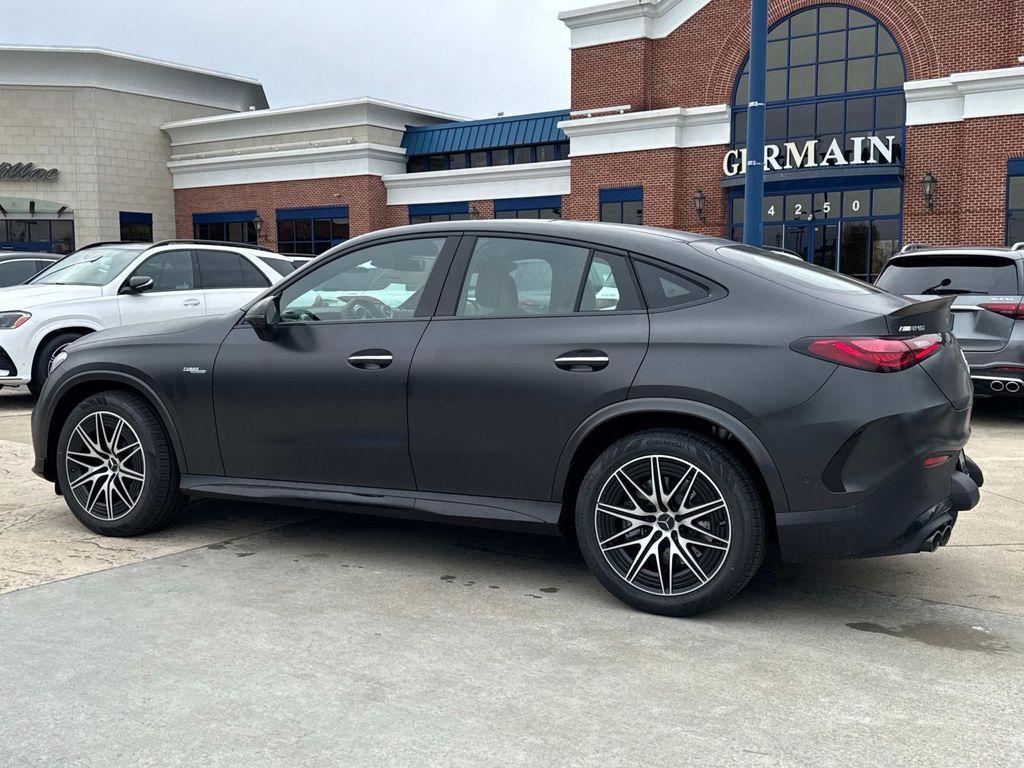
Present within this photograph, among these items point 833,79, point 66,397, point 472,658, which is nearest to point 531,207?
point 833,79

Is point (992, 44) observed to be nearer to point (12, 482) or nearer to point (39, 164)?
point (12, 482)

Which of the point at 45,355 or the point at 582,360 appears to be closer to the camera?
the point at 582,360

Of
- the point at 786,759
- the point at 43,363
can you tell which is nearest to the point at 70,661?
the point at 786,759

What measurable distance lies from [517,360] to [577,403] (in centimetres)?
35

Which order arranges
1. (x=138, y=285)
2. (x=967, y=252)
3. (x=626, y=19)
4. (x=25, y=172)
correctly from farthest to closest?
1. (x=25, y=172)
2. (x=626, y=19)
3. (x=138, y=285)
4. (x=967, y=252)

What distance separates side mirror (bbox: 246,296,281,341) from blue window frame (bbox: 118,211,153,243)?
126ft

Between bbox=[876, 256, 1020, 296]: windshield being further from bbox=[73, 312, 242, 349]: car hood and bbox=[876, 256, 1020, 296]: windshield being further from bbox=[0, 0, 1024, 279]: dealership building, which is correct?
bbox=[0, 0, 1024, 279]: dealership building

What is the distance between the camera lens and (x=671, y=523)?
409 cm

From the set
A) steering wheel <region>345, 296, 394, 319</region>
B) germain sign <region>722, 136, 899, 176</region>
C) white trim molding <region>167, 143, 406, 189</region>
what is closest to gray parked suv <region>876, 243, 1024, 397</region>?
steering wheel <region>345, 296, 394, 319</region>

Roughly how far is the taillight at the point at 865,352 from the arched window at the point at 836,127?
24.2m

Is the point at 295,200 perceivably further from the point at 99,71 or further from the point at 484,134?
the point at 99,71

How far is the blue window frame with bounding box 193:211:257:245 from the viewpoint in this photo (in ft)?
128

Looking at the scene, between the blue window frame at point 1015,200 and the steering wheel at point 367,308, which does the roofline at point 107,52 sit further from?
the steering wheel at point 367,308

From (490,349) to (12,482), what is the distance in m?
4.30
